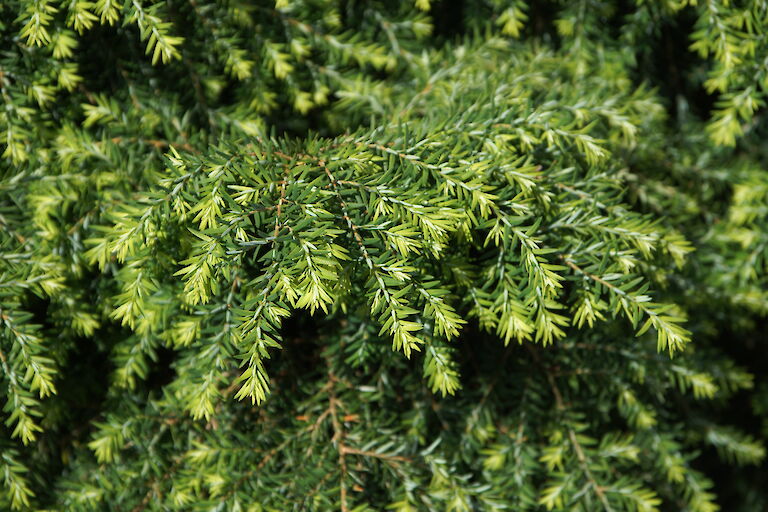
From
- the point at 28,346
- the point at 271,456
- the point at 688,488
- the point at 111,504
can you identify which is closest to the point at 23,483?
the point at 111,504

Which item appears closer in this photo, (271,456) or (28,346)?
(28,346)

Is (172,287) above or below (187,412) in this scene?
above

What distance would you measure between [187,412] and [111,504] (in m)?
0.20

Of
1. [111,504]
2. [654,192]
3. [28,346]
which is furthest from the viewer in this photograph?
[654,192]

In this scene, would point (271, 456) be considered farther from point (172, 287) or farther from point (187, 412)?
point (172, 287)

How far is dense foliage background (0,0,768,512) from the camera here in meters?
0.88

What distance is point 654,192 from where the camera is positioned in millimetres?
1317

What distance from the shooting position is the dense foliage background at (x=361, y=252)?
88 cm

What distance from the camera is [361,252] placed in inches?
33.5

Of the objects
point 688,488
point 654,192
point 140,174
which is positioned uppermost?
point 140,174

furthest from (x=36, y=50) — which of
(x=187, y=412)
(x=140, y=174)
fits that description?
(x=187, y=412)

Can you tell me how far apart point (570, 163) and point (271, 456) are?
78 cm

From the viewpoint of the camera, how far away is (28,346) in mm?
958

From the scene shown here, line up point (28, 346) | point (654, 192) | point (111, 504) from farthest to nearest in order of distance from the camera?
point (654, 192) < point (111, 504) < point (28, 346)
